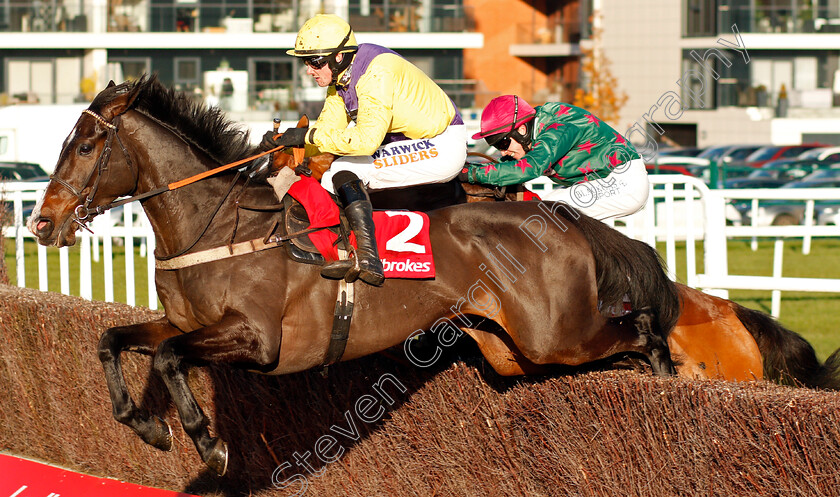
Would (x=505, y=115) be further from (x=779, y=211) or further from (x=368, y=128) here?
(x=779, y=211)

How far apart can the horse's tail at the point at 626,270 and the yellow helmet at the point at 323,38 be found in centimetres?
125

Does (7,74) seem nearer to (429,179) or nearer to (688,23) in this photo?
(688,23)

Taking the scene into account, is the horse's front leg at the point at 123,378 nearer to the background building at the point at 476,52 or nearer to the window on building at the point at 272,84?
the background building at the point at 476,52

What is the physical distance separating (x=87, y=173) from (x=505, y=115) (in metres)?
1.89

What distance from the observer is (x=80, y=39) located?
27.9 metres

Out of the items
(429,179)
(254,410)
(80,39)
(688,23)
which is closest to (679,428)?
(429,179)

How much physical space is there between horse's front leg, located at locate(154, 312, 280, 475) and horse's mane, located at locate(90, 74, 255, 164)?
0.81m

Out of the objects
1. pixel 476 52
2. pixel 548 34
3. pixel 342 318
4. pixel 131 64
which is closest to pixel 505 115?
pixel 342 318

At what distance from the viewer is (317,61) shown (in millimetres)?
4059

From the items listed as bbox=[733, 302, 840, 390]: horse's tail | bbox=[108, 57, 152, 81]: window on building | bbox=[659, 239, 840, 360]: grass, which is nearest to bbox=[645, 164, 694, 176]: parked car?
bbox=[659, 239, 840, 360]: grass

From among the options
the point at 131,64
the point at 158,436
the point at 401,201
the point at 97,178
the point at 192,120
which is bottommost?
the point at 158,436

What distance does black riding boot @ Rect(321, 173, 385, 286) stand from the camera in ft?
13.0

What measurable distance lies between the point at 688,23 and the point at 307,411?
28737mm

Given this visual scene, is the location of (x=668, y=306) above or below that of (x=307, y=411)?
above
